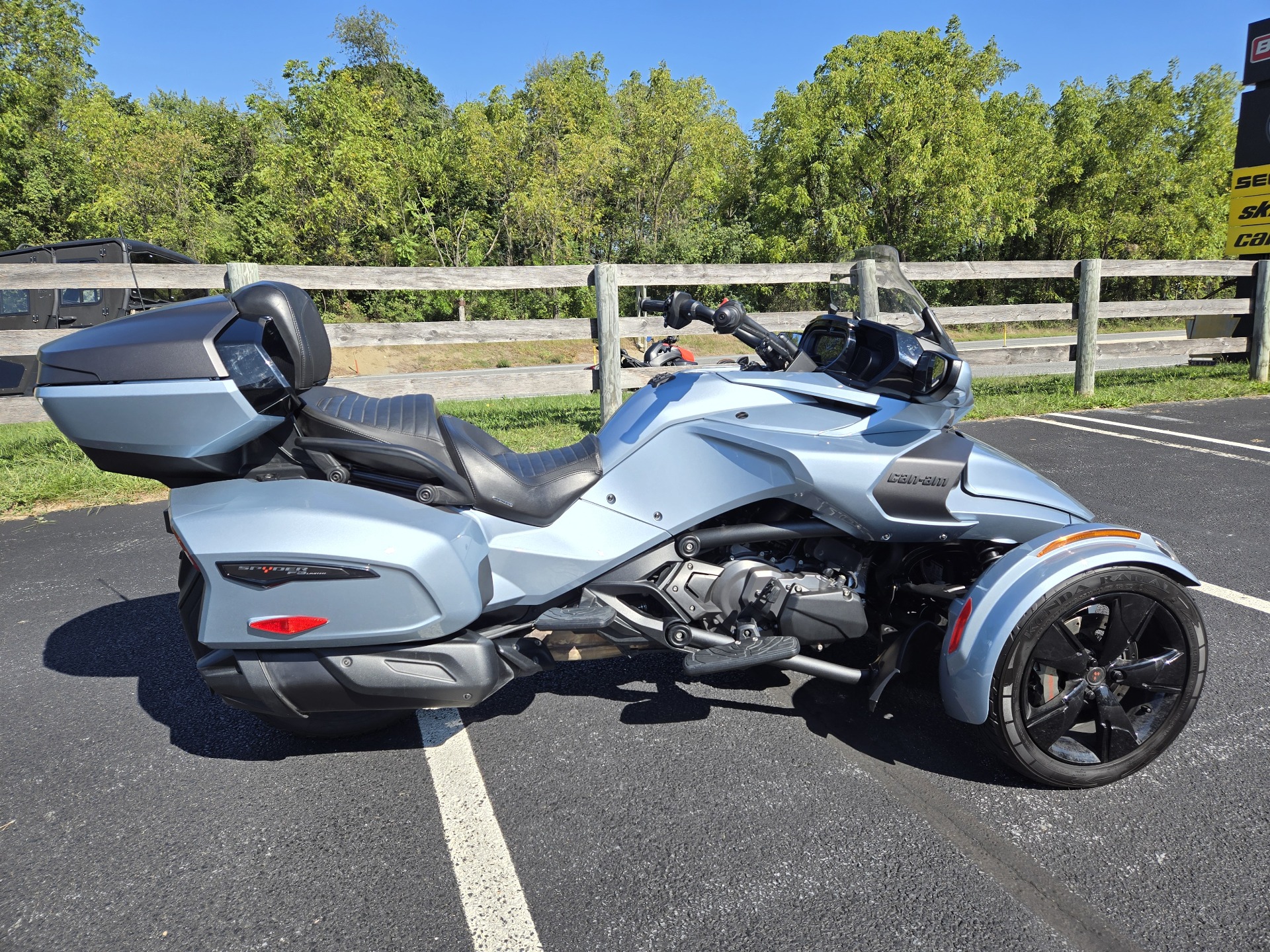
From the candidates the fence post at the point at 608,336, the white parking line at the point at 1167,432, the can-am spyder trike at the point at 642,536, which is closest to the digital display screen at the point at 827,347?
the can-am spyder trike at the point at 642,536

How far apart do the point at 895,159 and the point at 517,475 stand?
2273 cm

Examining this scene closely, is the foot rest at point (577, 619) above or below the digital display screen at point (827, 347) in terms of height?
below

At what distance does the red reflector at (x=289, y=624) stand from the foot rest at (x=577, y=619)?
2.01ft

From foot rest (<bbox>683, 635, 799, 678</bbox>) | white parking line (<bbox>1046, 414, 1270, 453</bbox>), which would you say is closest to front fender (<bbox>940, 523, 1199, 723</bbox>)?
foot rest (<bbox>683, 635, 799, 678</bbox>)

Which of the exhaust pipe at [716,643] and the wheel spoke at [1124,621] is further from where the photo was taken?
the exhaust pipe at [716,643]

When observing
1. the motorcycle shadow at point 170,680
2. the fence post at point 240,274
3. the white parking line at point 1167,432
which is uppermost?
the fence post at point 240,274

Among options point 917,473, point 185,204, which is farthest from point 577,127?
point 917,473

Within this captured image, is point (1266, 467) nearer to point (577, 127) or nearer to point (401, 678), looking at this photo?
point (401, 678)

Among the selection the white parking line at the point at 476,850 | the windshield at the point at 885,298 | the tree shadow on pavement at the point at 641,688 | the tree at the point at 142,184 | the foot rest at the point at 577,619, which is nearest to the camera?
the white parking line at the point at 476,850

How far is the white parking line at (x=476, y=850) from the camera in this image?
1799 millimetres

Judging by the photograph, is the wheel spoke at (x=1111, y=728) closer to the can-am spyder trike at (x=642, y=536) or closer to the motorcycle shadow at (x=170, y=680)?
the can-am spyder trike at (x=642, y=536)

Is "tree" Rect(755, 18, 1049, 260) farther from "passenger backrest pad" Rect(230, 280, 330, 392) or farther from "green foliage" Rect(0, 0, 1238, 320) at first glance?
"passenger backrest pad" Rect(230, 280, 330, 392)

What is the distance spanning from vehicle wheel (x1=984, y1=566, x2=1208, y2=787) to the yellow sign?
10.9 m

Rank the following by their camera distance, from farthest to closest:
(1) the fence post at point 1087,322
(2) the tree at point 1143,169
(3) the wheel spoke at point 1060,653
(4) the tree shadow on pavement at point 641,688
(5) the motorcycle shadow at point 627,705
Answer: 1. (2) the tree at point 1143,169
2. (1) the fence post at point 1087,322
3. (4) the tree shadow on pavement at point 641,688
4. (5) the motorcycle shadow at point 627,705
5. (3) the wheel spoke at point 1060,653
